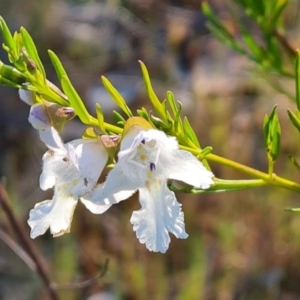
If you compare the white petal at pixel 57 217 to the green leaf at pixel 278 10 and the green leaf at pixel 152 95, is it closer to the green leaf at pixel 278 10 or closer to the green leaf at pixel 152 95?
the green leaf at pixel 152 95

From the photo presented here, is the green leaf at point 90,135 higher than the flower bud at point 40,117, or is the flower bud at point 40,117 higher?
the flower bud at point 40,117

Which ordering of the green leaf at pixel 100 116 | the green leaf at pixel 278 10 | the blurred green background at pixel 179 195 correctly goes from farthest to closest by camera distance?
the blurred green background at pixel 179 195
the green leaf at pixel 278 10
the green leaf at pixel 100 116

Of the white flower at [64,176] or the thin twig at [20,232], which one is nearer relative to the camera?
the white flower at [64,176]

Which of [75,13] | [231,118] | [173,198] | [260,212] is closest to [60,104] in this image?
[173,198]

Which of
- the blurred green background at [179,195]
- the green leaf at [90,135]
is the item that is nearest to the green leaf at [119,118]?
the green leaf at [90,135]

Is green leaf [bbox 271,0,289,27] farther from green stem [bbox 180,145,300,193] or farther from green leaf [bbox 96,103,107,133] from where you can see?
green leaf [bbox 96,103,107,133]

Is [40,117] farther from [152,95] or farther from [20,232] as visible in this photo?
[20,232]

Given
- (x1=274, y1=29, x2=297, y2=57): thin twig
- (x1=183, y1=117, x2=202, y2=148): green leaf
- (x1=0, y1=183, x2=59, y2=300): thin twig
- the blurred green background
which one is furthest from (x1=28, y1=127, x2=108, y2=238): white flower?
the blurred green background
